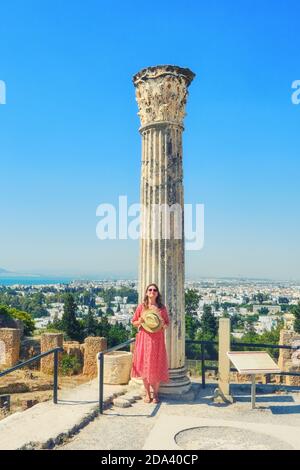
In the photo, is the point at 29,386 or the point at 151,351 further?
the point at 29,386

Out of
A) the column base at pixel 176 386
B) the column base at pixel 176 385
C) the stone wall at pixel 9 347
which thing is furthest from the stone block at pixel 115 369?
the stone wall at pixel 9 347

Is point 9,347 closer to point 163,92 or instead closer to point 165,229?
→ point 165,229

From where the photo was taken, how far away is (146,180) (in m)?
8.05

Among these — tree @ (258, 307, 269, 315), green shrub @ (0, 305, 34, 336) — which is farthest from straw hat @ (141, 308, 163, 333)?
tree @ (258, 307, 269, 315)

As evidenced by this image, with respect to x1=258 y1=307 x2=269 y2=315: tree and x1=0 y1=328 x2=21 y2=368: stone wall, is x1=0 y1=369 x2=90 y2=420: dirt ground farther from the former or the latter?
x1=258 y1=307 x2=269 y2=315: tree

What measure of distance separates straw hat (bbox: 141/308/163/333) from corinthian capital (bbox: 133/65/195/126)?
11.1 feet

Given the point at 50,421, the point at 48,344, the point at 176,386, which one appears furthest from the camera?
the point at 48,344

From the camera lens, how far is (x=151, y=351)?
7.12 meters

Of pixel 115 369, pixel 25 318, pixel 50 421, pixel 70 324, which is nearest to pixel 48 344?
pixel 115 369

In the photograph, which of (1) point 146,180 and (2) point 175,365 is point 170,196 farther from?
(2) point 175,365

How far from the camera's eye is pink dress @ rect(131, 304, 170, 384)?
710 centimetres

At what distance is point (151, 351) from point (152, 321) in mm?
477

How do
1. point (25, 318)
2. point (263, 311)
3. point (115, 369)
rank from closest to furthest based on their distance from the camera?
point (115, 369) < point (25, 318) < point (263, 311)

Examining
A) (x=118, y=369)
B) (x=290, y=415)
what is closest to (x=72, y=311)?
(x=118, y=369)
